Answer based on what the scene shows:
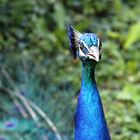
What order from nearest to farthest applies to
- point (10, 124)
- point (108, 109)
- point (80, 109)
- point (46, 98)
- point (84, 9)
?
point (80, 109) < point (10, 124) < point (46, 98) < point (108, 109) < point (84, 9)

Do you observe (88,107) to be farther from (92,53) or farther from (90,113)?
(92,53)

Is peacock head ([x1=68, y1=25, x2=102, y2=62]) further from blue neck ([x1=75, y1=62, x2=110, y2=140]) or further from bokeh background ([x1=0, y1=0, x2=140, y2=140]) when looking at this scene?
bokeh background ([x1=0, y1=0, x2=140, y2=140])

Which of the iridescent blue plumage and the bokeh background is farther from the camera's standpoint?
the bokeh background

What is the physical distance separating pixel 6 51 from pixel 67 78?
62 cm

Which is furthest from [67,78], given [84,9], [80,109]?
[80,109]

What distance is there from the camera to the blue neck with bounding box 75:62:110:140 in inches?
93.3

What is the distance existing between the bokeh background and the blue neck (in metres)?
1.27

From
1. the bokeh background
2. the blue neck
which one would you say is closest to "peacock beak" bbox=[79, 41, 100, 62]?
the blue neck

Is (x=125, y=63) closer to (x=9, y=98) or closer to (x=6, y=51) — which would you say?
(x=6, y=51)

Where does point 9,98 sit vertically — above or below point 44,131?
A: above

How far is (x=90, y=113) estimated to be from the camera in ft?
7.80

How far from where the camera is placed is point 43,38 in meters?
5.76

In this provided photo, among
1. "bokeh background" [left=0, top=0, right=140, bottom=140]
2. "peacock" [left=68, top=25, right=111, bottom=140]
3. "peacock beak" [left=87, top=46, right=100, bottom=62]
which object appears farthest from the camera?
"bokeh background" [left=0, top=0, right=140, bottom=140]

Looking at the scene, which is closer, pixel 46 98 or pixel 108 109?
pixel 46 98
